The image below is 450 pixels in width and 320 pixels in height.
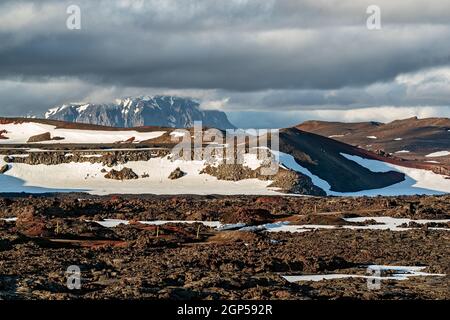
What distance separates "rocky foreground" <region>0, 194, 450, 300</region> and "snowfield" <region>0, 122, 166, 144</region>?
197ft

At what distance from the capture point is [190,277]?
29.1 meters

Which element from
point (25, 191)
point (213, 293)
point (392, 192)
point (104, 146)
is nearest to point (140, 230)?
point (213, 293)

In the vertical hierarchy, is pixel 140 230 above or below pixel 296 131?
below

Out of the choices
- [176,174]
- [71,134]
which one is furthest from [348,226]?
[71,134]

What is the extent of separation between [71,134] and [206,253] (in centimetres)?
9981

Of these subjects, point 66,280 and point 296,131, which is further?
point 296,131

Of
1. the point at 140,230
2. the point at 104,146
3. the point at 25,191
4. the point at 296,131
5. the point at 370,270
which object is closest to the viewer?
the point at 370,270

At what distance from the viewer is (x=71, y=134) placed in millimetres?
133750

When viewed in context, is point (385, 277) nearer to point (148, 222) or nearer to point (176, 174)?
point (148, 222)

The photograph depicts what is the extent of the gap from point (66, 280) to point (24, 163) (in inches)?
3196

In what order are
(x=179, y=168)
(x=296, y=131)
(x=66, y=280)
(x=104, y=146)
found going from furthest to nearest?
(x=296, y=131)
(x=104, y=146)
(x=179, y=168)
(x=66, y=280)

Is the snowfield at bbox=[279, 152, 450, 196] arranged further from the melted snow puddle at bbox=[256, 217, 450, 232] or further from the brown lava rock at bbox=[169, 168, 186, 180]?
the melted snow puddle at bbox=[256, 217, 450, 232]

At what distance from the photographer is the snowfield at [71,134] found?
130m
